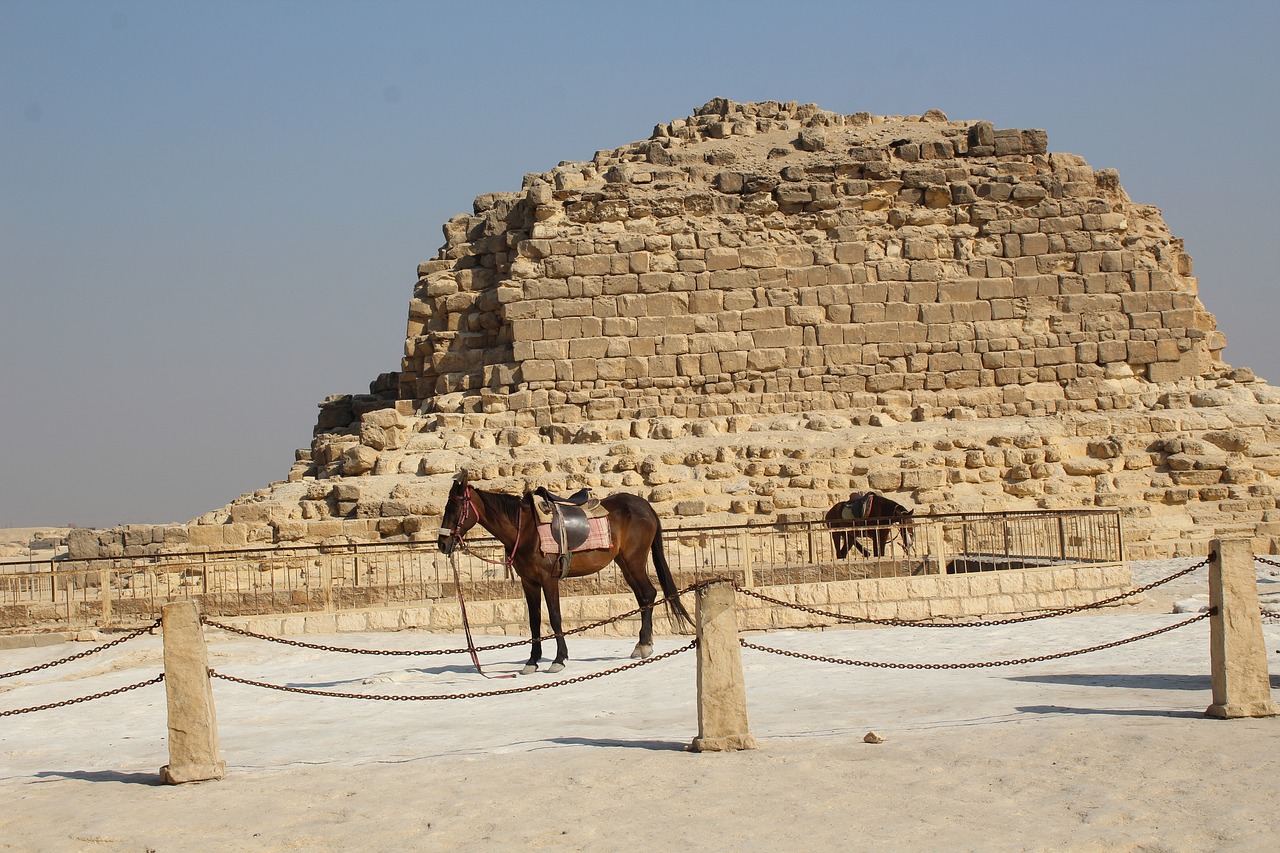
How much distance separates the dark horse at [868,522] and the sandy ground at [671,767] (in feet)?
13.9

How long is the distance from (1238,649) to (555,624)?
4.20 meters

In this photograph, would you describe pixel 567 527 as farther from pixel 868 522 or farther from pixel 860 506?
pixel 860 506

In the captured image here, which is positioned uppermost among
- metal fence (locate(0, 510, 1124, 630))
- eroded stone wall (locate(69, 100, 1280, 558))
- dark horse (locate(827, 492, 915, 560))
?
eroded stone wall (locate(69, 100, 1280, 558))

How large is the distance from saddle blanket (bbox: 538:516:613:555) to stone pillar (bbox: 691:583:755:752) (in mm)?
3135

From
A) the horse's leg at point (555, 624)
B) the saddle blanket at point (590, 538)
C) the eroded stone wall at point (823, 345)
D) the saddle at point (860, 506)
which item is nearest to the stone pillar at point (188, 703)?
the horse's leg at point (555, 624)

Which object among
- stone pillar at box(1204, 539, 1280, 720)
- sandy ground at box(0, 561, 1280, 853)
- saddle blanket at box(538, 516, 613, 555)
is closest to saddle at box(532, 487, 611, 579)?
saddle blanket at box(538, 516, 613, 555)

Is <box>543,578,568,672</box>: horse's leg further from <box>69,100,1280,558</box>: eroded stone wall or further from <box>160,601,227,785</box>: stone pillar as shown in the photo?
<box>69,100,1280,558</box>: eroded stone wall

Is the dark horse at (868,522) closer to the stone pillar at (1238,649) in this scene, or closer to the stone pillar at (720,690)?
the stone pillar at (1238,649)

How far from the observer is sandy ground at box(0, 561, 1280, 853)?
5230mm

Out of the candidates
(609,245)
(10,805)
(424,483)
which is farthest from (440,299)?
(10,805)

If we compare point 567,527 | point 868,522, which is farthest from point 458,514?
point 868,522

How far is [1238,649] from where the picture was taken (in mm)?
6637

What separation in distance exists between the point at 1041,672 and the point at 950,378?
1179 cm

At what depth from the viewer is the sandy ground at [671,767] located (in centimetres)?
523
